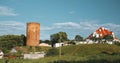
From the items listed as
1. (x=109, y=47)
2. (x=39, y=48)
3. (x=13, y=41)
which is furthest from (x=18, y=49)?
(x=109, y=47)

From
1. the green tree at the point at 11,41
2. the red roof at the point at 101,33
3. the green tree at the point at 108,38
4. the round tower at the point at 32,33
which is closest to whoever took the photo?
the round tower at the point at 32,33

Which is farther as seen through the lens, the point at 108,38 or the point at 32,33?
the point at 108,38

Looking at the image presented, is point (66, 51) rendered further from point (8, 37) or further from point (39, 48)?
point (8, 37)

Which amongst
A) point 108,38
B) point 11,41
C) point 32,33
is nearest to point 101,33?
point 108,38

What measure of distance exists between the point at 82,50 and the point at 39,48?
1455 cm

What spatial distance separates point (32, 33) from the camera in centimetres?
6222

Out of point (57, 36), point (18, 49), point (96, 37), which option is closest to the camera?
point (18, 49)

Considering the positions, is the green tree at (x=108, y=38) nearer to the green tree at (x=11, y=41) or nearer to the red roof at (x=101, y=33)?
the red roof at (x=101, y=33)

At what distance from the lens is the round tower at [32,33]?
61691 millimetres

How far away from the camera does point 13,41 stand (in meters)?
69.2

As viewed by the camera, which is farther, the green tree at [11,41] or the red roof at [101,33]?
the red roof at [101,33]

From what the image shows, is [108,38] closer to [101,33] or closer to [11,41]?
[101,33]

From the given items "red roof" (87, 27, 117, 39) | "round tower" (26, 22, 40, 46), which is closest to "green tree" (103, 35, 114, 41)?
"red roof" (87, 27, 117, 39)

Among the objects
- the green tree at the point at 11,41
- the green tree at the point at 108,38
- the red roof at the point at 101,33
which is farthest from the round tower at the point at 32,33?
the green tree at the point at 108,38
